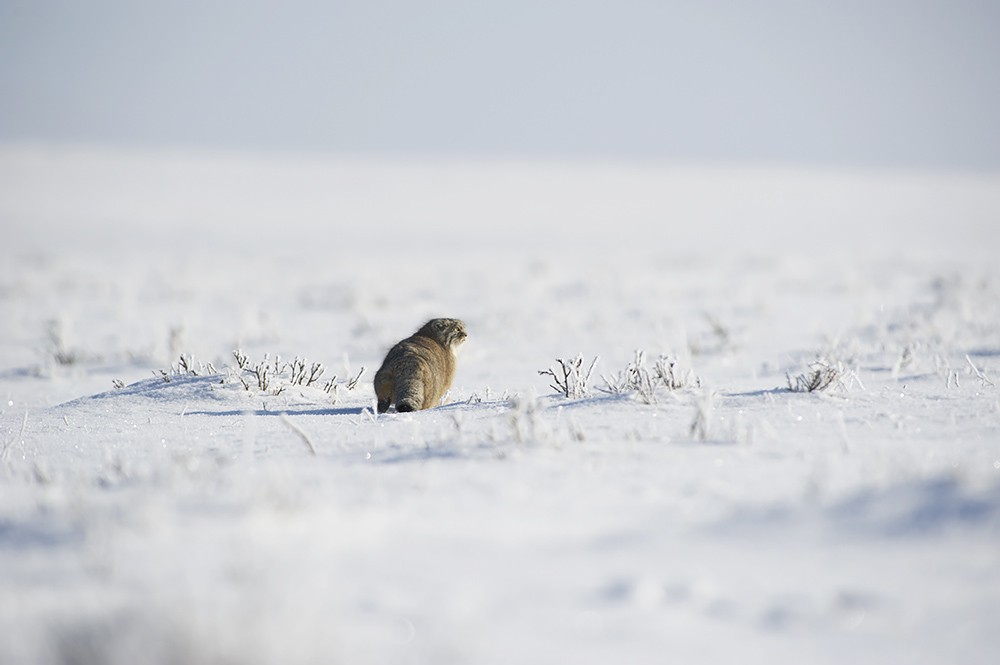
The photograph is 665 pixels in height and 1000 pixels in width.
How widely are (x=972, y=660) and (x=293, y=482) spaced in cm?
220

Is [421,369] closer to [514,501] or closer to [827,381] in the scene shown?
[827,381]

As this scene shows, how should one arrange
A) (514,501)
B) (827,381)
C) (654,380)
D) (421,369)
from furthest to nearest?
(421,369), (654,380), (827,381), (514,501)

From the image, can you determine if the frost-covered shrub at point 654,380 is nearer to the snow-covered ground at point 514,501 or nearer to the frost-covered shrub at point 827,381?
the snow-covered ground at point 514,501

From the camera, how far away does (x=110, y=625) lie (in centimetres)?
212

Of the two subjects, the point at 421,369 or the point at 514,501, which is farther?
the point at 421,369

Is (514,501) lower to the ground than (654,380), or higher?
lower

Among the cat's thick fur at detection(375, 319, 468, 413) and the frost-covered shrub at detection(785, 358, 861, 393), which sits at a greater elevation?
the cat's thick fur at detection(375, 319, 468, 413)

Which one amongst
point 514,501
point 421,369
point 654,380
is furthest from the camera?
point 421,369

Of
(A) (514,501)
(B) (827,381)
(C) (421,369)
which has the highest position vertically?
(C) (421,369)

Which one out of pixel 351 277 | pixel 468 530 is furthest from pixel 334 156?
pixel 468 530

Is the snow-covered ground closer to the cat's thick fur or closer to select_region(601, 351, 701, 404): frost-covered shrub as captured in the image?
select_region(601, 351, 701, 404): frost-covered shrub

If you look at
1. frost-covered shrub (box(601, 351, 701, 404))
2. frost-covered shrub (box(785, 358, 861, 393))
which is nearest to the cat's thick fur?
frost-covered shrub (box(601, 351, 701, 404))

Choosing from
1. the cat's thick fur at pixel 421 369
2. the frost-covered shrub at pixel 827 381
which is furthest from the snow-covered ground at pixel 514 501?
the cat's thick fur at pixel 421 369

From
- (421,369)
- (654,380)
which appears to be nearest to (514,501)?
(654,380)
